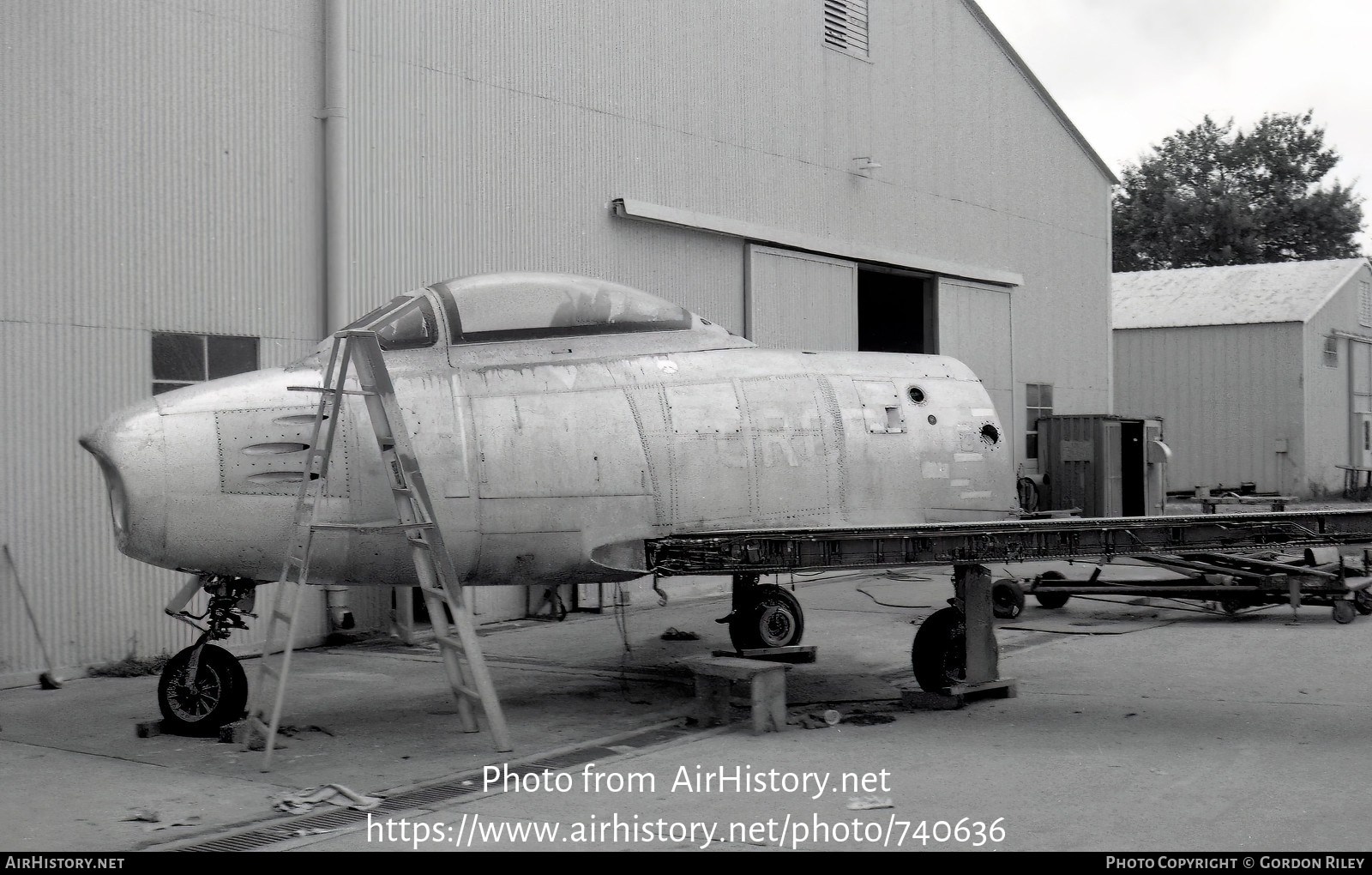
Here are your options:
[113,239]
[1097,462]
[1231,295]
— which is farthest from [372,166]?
[1231,295]

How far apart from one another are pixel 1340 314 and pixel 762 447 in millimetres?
34717

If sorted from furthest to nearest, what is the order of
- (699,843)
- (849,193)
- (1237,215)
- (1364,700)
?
(1237,215), (849,193), (1364,700), (699,843)

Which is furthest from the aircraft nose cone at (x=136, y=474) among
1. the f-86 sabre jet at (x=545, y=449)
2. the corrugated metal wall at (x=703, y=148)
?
the corrugated metal wall at (x=703, y=148)

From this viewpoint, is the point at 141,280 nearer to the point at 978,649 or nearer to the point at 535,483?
the point at 535,483

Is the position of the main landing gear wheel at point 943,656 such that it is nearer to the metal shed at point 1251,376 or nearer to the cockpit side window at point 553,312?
the cockpit side window at point 553,312

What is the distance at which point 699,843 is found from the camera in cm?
589

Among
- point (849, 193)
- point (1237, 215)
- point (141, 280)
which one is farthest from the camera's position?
point (1237, 215)

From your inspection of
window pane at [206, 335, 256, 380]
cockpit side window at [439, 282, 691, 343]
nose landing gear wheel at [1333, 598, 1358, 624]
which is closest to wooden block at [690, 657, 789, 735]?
cockpit side window at [439, 282, 691, 343]

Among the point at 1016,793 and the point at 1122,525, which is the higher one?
the point at 1122,525

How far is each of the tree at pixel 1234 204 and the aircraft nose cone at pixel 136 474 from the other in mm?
60003

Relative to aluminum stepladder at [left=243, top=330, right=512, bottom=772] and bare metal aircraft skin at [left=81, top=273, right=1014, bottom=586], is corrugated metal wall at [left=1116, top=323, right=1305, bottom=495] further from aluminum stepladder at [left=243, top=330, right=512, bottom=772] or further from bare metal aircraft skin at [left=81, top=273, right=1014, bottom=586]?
aluminum stepladder at [left=243, top=330, right=512, bottom=772]

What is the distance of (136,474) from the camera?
7.95 metres

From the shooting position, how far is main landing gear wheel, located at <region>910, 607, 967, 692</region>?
962cm

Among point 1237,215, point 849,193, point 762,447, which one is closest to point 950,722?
point 762,447
